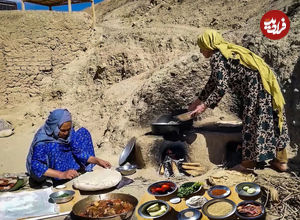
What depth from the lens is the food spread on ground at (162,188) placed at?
321 centimetres

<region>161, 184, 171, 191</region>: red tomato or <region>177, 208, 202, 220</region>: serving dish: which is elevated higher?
<region>161, 184, 171, 191</region>: red tomato

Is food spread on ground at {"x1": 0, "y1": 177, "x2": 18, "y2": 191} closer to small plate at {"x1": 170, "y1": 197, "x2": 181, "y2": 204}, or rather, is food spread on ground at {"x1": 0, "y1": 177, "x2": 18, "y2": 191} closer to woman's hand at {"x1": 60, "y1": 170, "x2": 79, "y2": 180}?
woman's hand at {"x1": 60, "y1": 170, "x2": 79, "y2": 180}

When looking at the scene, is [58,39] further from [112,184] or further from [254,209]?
[254,209]

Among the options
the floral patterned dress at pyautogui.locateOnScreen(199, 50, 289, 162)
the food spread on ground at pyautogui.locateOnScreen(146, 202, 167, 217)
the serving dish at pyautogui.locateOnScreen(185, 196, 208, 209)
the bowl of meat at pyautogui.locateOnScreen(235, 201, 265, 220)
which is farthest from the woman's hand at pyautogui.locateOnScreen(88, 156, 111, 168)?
the bowl of meat at pyautogui.locateOnScreen(235, 201, 265, 220)

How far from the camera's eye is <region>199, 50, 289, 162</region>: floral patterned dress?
332 centimetres

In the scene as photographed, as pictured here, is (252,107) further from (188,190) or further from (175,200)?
(175,200)

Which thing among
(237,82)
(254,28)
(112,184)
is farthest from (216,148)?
(254,28)

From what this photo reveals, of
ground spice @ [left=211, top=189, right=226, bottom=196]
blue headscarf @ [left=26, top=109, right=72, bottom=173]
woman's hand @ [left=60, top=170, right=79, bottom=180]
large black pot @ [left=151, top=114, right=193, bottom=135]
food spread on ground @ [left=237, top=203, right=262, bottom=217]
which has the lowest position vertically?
ground spice @ [left=211, top=189, right=226, bottom=196]

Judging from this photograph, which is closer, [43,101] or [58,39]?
[43,101]

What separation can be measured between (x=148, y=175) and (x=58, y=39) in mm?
7509

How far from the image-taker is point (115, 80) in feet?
30.5

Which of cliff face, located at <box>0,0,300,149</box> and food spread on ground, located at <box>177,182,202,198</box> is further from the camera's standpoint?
cliff face, located at <box>0,0,300,149</box>

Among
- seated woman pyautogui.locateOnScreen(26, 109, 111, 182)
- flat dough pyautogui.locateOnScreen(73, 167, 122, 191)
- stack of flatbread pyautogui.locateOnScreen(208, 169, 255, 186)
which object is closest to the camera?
stack of flatbread pyautogui.locateOnScreen(208, 169, 255, 186)

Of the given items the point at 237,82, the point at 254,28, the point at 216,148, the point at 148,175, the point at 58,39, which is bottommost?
the point at 148,175
